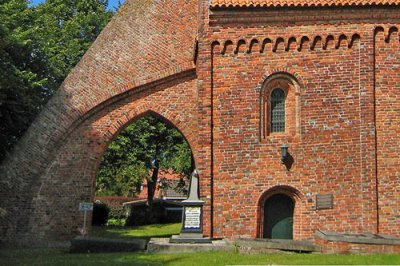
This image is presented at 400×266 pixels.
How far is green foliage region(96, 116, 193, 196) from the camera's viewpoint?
30609 millimetres

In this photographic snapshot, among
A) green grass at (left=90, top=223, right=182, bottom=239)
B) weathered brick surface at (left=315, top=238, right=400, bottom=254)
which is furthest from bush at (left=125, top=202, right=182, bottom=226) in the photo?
weathered brick surface at (left=315, top=238, right=400, bottom=254)

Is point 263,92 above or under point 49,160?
above

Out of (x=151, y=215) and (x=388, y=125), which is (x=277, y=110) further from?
(x=151, y=215)

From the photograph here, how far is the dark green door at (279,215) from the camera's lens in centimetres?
1612

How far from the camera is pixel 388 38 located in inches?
634

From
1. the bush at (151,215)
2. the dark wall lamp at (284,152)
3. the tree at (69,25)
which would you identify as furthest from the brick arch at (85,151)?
the bush at (151,215)

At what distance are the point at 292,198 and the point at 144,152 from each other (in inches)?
640

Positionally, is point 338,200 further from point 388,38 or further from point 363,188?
point 388,38

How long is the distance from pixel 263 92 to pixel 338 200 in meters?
3.60

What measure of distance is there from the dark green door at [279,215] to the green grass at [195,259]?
109 inches

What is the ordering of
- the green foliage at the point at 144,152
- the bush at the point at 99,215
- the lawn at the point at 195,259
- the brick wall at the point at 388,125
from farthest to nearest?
the green foliage at the point at 144,152, the bush at the point at 99,215, the brick wall at the point at 388,125, the lawn at the point at 195,259

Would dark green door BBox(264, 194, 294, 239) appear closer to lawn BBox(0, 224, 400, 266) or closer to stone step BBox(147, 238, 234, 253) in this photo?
stone step BBox(147, 238, 234, 253)

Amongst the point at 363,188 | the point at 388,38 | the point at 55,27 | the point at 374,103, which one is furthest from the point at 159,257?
the point at 55,27

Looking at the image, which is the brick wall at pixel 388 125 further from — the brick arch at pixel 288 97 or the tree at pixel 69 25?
the tree at pixel 69 25
